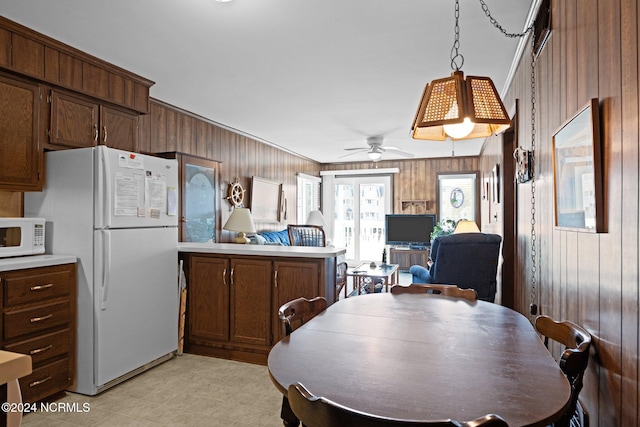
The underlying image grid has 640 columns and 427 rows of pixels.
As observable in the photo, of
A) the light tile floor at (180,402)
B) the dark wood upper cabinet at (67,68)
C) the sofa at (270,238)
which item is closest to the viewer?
the light tile floor at (180,402)

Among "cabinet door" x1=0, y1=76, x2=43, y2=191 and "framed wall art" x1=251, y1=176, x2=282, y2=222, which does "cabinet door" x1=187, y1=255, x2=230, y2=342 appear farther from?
"framed wall art" x1=251, y1=176, x2=282, y2=222

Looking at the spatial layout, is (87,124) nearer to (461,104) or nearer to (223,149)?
(223,149)

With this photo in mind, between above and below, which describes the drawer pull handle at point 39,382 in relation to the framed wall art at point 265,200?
below

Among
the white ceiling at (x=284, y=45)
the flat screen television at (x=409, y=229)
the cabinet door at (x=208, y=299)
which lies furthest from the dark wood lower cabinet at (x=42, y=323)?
the flat screen television at (x=409, y=229)

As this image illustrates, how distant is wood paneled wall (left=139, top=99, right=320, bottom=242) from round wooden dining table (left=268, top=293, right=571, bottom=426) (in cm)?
331

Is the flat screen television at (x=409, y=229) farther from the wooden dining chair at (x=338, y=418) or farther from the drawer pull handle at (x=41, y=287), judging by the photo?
the wooden dining chair at (x=338, y=418)

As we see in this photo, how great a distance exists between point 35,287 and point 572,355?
9.34 feet

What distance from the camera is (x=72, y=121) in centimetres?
299

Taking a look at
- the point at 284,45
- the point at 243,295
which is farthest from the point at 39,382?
the point at 284,45

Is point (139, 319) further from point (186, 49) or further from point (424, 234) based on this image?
point (424, 234)

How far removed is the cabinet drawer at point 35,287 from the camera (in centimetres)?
232

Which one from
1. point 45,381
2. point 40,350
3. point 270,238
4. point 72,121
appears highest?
point 72,121

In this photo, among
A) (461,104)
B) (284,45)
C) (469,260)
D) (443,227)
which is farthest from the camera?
(443,227)

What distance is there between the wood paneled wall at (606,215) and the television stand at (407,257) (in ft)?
19.4
